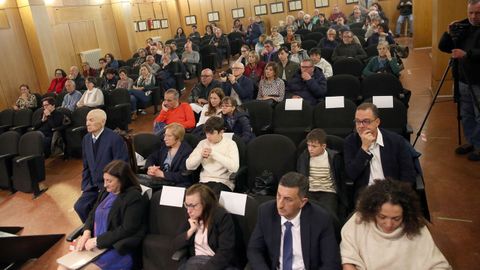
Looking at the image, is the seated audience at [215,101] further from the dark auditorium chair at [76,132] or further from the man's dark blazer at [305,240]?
the dark auditorium chair at [76,132]

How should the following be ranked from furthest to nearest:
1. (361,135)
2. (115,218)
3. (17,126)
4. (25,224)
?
(17,126) → (25,224) → (115,218) → (361,135)

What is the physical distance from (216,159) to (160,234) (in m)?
0.73

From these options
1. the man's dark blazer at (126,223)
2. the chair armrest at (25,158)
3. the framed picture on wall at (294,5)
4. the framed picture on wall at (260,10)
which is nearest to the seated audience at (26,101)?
the chair armrest at (25,158)

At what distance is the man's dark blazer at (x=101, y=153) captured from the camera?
11.3 ft

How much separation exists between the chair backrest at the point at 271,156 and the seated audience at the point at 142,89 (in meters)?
4.12

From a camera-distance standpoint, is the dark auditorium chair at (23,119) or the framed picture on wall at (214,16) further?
the framed picture on wall at (214,16)

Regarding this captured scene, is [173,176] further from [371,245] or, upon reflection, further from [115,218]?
[371,245]

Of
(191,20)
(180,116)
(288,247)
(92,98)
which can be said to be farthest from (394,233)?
(191,20)

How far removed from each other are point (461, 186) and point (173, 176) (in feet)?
8.20

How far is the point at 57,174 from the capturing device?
5.29m

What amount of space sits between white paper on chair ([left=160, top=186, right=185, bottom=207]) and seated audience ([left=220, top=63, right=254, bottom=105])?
7.81 ft

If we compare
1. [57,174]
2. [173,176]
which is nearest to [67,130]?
[57,174]

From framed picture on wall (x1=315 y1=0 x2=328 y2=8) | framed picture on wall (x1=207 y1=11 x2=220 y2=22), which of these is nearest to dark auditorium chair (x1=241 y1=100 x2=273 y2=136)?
framed picture on wall (x1=315 y1=0 x2=328 y2=8)

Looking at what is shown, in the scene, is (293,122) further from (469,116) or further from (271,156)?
(469,116)
